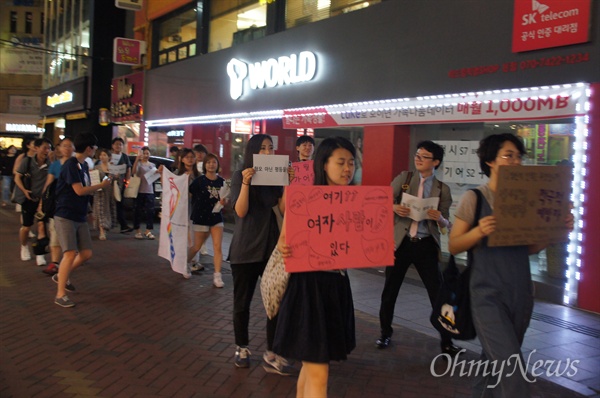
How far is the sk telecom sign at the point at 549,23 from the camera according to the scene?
6.93 metres

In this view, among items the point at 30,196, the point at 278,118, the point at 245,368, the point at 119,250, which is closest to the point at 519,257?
the point at 245,368

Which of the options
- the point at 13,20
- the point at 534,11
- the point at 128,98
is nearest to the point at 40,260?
the point at 534,11

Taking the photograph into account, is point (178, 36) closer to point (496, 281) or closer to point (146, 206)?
point (146, 206)

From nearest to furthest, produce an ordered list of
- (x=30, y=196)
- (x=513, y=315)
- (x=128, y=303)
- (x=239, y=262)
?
(x=513, y=315) < (x=239, y=262) < (x=128, y=303) < (x=30, y=196)

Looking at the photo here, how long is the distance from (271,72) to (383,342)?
897 centimetres

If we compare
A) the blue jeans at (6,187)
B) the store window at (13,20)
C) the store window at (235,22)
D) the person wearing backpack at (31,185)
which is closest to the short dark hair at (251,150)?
the person wearing backpack at (31,185)

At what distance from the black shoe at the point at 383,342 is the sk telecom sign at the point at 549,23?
4.37 meters

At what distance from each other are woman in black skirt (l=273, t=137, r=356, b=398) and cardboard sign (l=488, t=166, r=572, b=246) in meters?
0.93

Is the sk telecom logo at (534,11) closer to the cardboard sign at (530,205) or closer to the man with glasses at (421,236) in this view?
the man with glasses at (421,236)

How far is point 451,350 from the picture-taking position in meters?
5.29

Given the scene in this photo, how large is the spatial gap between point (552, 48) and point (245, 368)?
218 inches

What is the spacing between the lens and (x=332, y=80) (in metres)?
11.4

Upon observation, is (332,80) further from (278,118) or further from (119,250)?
(119,250)

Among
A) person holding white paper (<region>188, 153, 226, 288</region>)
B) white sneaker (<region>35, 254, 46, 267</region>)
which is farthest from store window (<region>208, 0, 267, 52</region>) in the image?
white sneaker (<region>35, 254, 46, 267</region>)
